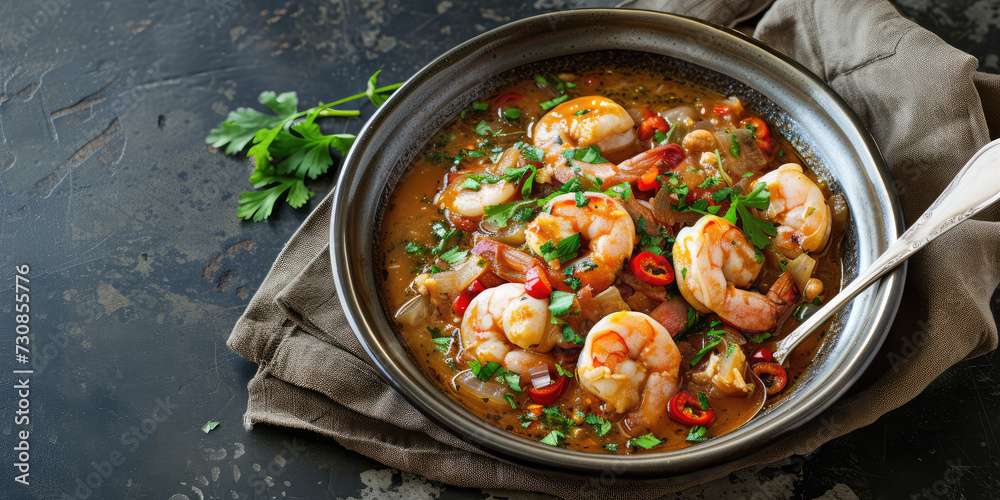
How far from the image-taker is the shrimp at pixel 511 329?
2693 mm

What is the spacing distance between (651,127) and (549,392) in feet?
5.18

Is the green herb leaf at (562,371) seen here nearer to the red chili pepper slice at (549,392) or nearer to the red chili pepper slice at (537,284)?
the red chili pepper slice at (549,392)

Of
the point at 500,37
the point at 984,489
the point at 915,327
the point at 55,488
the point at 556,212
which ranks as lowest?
the point at 55,488

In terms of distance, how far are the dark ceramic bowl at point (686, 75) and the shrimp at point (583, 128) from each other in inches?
15.4

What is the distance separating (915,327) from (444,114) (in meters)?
2.55

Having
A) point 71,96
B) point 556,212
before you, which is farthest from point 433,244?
point 71,96

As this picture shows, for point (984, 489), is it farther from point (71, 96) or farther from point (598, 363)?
point (71, 96)

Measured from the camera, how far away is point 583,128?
3.29 meters

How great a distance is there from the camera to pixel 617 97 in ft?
11.8

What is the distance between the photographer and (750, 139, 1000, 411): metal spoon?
253cm

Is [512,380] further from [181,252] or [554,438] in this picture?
[181,252]
